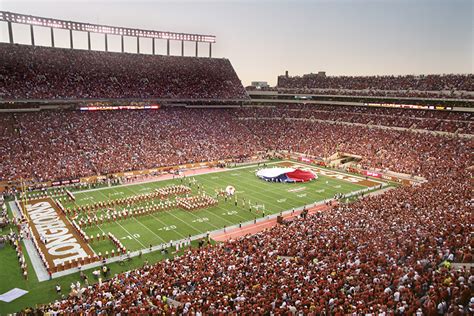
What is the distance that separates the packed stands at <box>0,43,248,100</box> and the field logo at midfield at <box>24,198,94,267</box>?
19884mm

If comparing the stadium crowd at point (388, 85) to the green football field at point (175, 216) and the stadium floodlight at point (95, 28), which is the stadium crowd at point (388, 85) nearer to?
the stadium floodlight at point (95, 28)

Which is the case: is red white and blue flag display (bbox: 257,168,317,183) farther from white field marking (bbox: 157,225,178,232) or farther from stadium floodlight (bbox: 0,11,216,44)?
stadium floodlight (bbox: 0,11,216,44)

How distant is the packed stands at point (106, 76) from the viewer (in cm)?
4294

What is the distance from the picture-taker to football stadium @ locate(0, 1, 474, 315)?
1212 centimetres

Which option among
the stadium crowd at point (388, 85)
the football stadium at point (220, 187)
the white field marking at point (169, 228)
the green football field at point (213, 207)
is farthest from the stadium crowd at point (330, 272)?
the stadium crowd at point (388, 85)

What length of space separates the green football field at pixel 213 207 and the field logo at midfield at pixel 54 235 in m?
0.98

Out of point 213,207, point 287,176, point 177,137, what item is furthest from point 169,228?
point 177,137

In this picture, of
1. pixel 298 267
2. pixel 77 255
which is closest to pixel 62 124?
pixel 77 255

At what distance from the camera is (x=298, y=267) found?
1366 cm

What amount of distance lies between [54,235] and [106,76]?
108 feet

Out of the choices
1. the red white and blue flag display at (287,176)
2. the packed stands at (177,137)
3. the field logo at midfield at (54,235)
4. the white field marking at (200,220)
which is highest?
the packed stands at (177,137)

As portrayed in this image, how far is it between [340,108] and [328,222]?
41982 millimetres

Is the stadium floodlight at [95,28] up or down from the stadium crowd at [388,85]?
up

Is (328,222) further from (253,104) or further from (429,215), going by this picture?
(253,104)
